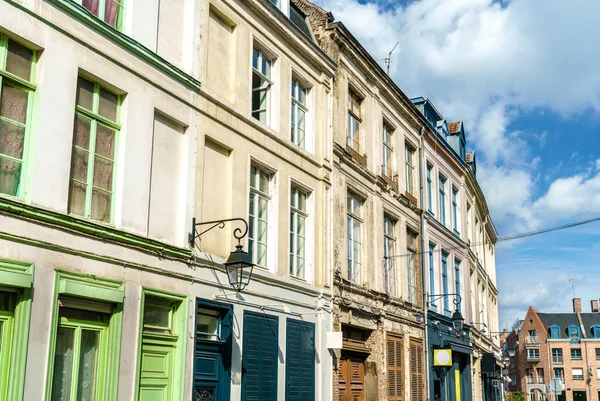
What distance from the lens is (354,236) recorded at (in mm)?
17953

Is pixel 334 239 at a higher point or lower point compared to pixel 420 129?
lower

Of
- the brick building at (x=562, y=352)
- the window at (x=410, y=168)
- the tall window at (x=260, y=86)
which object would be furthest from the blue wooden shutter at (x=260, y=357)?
the brick building at (x=562, y=352)

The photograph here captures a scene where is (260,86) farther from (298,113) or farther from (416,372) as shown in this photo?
(416,372)

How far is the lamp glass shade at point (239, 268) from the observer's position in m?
11.7

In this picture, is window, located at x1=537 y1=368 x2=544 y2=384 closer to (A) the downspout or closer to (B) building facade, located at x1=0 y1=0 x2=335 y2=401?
(A) the downspout

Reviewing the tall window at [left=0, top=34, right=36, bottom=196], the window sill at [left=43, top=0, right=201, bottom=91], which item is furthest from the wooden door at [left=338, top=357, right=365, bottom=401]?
the tall window at [left=0, top=34, right=36, bottom=196]

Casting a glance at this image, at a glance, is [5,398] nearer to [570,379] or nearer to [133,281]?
[133,281]

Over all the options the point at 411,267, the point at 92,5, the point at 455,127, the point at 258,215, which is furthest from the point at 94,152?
the point at 455,127

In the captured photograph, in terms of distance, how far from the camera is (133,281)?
10.3 metres

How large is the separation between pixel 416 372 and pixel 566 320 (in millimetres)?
75470

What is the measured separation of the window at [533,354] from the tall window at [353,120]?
75495 millimetres

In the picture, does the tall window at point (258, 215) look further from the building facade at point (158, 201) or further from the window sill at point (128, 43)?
the window sill at point (128, 43)

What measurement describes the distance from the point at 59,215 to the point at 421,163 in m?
15.8

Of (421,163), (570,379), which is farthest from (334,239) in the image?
Answer: (570,379)
